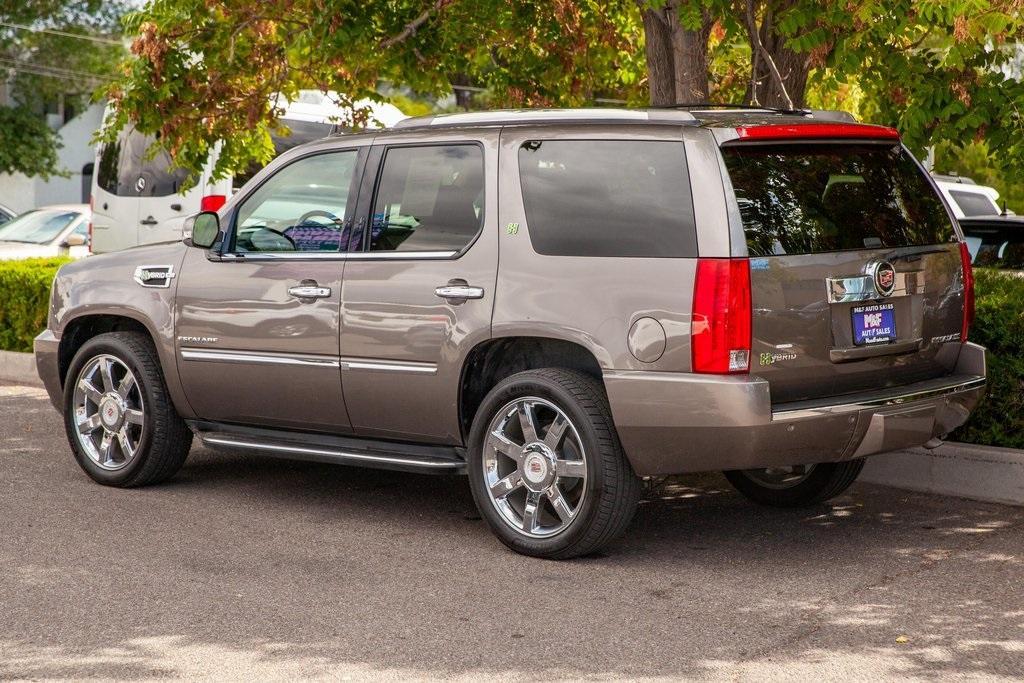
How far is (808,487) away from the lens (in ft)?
23.4

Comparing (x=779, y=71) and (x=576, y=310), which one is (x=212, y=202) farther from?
(x=576, y=310)

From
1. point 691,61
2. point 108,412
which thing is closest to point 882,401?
point 108,412

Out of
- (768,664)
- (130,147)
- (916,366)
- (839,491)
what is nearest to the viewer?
(768,664)

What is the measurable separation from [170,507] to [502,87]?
210 inches

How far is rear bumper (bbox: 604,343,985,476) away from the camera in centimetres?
559

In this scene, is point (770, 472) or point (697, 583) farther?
point (770, 472)

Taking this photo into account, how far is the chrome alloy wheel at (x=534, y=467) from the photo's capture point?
610 centimetres

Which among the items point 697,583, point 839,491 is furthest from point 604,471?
point 839,491

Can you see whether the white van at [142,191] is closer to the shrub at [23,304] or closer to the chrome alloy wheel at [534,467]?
the shrub at [23,304]

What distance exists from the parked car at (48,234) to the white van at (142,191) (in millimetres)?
2296

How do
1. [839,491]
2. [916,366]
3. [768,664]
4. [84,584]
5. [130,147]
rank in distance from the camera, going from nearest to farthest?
[768,664] → [84,584] → [916,366] → [839,491] → [130,147]

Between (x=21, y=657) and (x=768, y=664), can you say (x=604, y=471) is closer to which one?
(x=768, y=664)

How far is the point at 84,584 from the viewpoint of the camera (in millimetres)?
5828

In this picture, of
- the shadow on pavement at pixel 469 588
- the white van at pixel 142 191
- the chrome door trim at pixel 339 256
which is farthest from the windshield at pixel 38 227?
the chrome door trim at pixel 339 256
